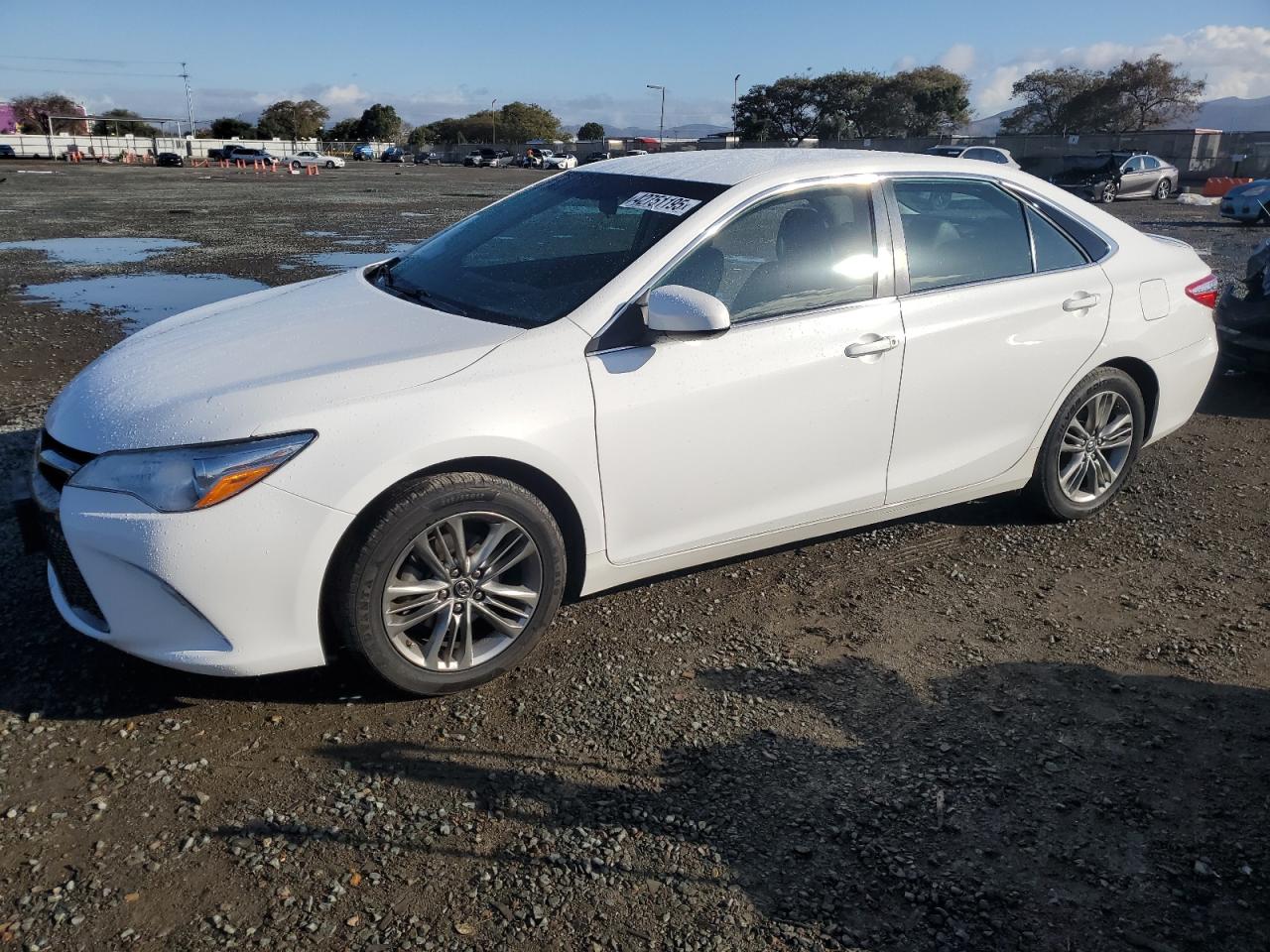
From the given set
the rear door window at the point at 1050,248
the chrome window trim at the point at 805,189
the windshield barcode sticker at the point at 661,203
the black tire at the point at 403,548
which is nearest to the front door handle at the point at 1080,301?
the rear door window at the point at 1050,248

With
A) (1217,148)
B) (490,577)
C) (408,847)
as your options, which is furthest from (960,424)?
(1217,148)

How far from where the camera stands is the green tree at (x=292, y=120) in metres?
113

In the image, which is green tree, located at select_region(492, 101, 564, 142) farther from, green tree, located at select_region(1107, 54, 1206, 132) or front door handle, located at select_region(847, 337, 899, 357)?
front door handle, located at select_region(847, 337, 899, 357)

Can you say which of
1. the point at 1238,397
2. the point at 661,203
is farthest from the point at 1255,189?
the point at 661,203

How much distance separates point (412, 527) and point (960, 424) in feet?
7.86

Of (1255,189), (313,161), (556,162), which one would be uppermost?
(556,162)

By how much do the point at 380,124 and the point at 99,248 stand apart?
111m

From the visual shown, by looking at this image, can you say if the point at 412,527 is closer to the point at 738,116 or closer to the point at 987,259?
the point at 987,259

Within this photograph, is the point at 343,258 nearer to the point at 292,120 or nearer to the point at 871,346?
the point at 871,346

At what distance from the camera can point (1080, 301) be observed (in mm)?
4449

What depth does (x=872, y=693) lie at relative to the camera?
337cm

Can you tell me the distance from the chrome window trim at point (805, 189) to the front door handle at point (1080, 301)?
996 millimetres

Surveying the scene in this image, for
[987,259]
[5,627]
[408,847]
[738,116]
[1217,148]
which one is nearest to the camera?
[408,847]

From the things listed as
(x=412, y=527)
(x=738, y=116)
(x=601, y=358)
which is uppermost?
(x=738, y=116)
